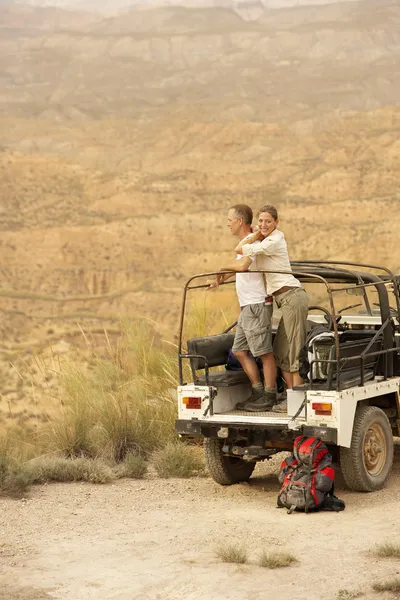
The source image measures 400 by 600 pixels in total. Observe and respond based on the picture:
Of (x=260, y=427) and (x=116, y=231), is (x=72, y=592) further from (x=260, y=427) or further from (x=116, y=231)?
(x=116, y=231)

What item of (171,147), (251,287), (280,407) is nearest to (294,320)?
(251,287)

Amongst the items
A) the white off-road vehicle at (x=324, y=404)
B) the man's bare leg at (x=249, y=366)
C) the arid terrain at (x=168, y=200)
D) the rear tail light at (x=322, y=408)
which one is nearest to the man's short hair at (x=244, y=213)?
the white off-road vehicle at (x=324, y=404)

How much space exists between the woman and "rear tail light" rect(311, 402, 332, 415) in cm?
65

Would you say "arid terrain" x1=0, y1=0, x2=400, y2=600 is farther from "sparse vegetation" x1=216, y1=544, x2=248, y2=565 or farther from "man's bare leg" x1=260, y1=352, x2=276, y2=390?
"man's bare leg" x1=260, y1=352, x2=276, y2=390

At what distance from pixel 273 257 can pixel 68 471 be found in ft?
8.97

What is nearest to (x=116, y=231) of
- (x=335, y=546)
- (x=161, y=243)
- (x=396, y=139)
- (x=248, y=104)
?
(x=161, y=243)

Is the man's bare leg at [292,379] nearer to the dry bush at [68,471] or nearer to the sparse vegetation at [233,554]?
the dry bush at [68,471]

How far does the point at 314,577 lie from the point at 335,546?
695 millimetres

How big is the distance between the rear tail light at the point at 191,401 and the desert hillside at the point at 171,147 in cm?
1916

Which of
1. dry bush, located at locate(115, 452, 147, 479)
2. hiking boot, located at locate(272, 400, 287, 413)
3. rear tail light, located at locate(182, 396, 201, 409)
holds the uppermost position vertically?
rear tail light, located at locate(182, 396, 201, 409)

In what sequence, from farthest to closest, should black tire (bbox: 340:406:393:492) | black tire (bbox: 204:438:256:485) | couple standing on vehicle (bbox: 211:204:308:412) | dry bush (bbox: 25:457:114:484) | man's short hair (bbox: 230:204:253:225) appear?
dry bush (bbox: 25:457:114:484) < black tire (bbox: 204:438:256:485) < man's short hair (bbox: 230:204:253:225) < couple standing on vehicle (bbox: 211:204:308:412) < black tire (bbox: 340:406:393:492)

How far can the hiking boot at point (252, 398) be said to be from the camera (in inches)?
347

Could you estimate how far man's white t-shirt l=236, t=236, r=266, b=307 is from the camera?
8.70m

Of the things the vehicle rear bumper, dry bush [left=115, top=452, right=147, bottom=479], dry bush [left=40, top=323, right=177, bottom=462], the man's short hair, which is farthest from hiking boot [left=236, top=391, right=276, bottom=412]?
dry bush [left=40, top=323, right=177, bottom=462]
